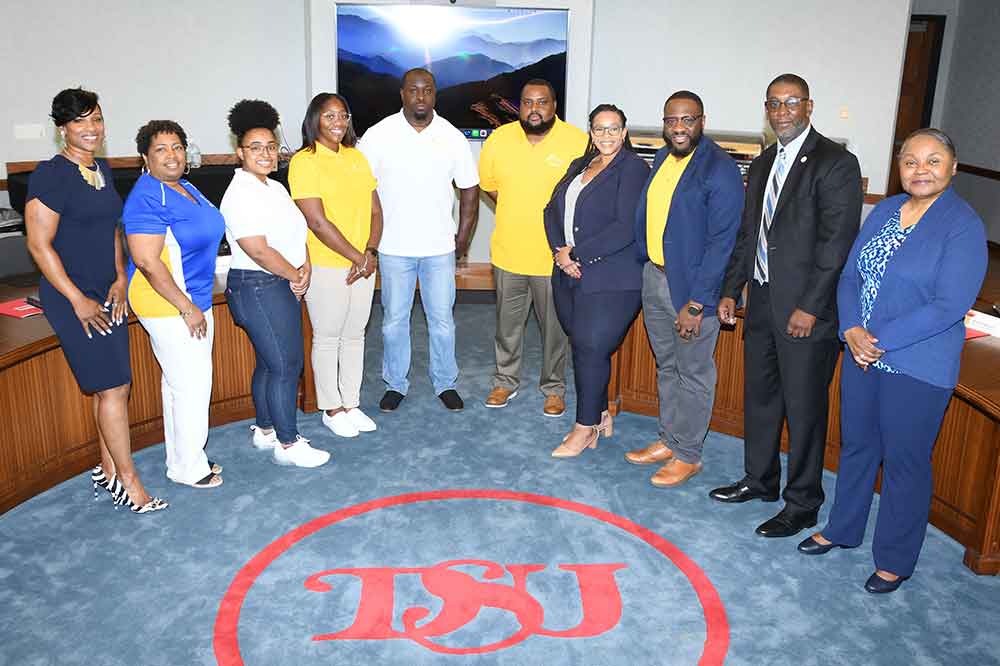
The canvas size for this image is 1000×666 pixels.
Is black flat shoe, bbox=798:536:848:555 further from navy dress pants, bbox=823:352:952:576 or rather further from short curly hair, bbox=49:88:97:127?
short curly hair, bbox=49:88:97:127

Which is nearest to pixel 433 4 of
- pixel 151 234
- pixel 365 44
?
pixel 365 44

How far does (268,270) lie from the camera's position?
156 inches

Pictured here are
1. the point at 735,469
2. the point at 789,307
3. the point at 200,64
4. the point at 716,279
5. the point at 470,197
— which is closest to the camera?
the point at 789,307

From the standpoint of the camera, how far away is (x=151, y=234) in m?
3.56

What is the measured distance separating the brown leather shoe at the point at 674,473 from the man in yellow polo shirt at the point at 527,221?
914mm

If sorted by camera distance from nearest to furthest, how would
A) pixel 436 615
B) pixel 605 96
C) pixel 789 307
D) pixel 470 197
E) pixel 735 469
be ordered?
1. pixel 436 615
2. pixel 789 307
3. pixel 735 469
4. pixel 470 197
5. pixel 605 96

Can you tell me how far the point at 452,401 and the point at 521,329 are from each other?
557 millimetres

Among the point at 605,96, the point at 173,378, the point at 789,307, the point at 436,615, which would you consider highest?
the point at 605,96

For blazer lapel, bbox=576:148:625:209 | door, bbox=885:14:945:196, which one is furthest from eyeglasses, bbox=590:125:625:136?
door, bbox=885:14:945:196

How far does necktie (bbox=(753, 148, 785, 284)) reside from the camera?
3.54m

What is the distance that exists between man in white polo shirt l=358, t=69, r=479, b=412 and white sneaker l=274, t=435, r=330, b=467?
0.71m

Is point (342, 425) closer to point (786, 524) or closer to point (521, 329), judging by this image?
point (521, 329)

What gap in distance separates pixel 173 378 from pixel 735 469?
2611 millimetres

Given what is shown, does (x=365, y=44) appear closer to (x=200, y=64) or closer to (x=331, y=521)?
(x=200, y=64)
